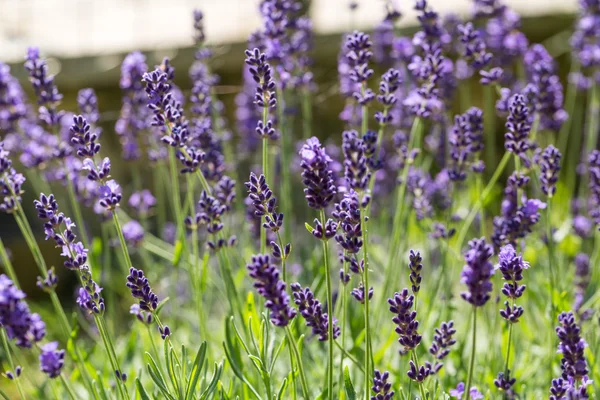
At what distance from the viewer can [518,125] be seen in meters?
2.40

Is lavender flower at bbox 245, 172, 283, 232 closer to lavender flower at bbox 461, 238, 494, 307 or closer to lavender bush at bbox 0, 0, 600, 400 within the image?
lavender bush at bbox 0, 0, 600, 400

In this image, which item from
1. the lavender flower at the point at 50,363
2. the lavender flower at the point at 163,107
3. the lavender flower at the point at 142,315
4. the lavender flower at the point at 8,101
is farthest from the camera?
the lavender flower at the point at 8,101

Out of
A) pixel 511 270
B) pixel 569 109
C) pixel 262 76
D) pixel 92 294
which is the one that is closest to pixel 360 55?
pixel 262 76

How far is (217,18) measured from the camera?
818 centimetres

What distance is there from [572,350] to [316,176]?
1004 millimetres

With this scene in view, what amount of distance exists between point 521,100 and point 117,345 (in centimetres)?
279

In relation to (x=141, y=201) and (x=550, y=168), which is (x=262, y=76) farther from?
(x=141, y=201)

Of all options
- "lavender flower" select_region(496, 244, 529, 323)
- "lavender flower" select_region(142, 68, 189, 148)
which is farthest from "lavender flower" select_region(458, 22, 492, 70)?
"lavender flower" select_region(142, 68, 189, 148)

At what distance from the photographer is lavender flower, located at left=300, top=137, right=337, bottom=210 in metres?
1.70

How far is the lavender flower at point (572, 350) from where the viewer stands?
2.05 meters

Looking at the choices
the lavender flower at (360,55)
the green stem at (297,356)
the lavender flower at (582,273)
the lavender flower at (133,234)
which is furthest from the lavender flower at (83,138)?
the lavender flower at (582,273)

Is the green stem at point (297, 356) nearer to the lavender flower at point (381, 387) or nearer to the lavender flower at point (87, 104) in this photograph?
the lavender flower at point (381, 387)

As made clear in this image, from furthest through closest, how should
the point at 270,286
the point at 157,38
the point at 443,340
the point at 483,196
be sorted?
the point at 157,38 → the point at 483,196 → the point at 443,340 → the point at 270,286

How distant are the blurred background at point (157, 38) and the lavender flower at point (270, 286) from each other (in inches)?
153
